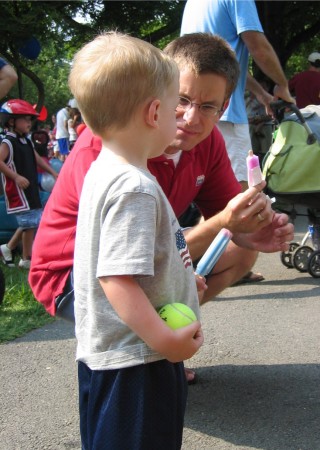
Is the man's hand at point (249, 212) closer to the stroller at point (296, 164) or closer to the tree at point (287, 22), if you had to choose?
the stroller at point (296, 164)

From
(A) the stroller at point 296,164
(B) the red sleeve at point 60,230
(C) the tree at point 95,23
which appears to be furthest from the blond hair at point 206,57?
(C) the tree at point 95,23

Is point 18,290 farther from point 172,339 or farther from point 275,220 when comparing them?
point 172,339

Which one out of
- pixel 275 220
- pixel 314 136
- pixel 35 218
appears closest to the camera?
pixel 275 220

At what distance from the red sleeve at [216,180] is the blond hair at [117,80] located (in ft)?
3.41

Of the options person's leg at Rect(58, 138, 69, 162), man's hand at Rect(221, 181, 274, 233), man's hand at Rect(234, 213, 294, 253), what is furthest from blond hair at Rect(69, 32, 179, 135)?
person's leg at Rect(58, 138, 69, 162)

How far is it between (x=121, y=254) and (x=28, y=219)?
4.53 m

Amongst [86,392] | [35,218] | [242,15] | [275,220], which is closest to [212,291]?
[275,220]

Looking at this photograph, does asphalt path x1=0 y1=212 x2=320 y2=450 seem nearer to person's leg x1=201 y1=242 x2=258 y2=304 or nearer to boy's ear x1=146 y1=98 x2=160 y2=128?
person's leg x1=201 y1=242 x2=258 y2=304

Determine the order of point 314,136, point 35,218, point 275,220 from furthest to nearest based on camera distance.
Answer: point 35,218, point 314,136, point 275,220

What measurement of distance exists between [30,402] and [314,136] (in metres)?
2.78

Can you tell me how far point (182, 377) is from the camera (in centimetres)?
184

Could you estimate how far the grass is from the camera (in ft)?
12.4

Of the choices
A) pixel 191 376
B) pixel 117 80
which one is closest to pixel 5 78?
pixel 191 376

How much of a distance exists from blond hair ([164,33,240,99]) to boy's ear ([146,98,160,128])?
771 millimetres
